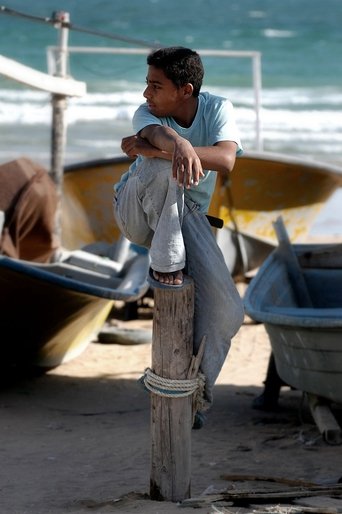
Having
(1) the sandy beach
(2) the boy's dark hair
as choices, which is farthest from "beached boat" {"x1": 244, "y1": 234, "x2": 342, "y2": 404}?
(2) the boy's dark hair

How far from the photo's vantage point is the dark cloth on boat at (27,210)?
30.3ft

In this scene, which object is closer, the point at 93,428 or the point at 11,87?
the point at 93,428

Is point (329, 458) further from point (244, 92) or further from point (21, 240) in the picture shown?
point (244, 92)

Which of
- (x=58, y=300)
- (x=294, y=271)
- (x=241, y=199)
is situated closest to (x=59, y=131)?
(x=241, y=199)

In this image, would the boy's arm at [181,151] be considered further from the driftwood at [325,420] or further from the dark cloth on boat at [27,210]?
the dark cloth on boat at [27,210]

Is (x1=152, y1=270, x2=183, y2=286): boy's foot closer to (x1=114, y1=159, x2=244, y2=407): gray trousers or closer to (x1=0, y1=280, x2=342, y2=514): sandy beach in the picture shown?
(x1=114, y1=159, x2=244, y2=407): gray trousers

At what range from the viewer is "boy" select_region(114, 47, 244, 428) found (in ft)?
15.6

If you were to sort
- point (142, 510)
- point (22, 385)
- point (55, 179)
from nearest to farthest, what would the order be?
point (142, 510) → point (22, 385) → point (55, 179)

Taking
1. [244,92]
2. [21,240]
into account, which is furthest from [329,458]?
[244,92]

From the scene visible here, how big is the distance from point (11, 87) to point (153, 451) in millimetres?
24233

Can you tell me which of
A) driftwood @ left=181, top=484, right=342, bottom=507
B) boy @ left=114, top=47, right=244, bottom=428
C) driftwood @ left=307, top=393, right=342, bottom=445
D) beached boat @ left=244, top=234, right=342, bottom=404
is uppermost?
boy @ left=114, top=47, right=244, bottom=428

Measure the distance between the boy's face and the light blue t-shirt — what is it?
0.16 ft

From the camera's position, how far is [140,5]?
5453 centimetres

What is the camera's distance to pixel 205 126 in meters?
4.91
